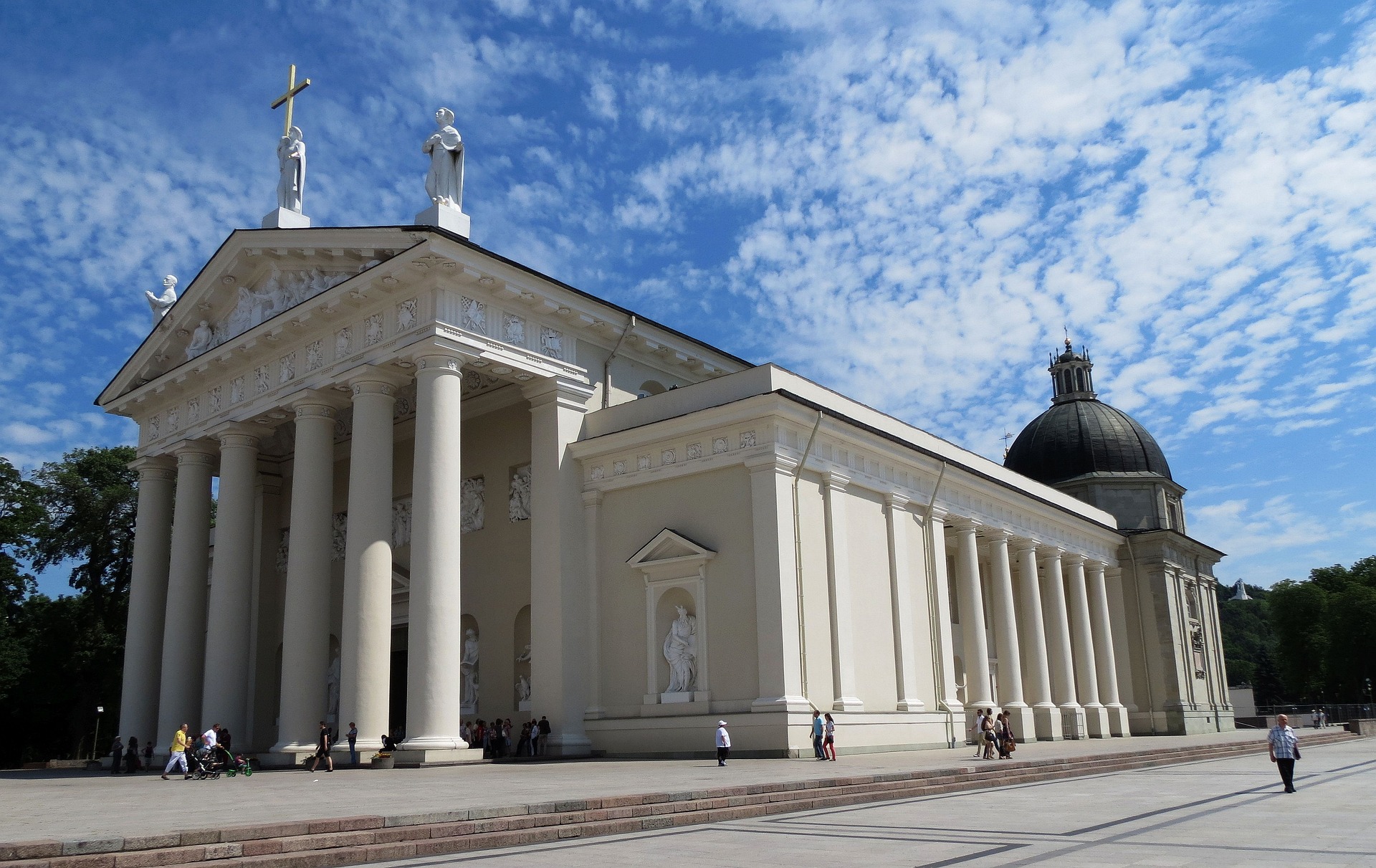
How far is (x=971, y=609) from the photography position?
101 ft

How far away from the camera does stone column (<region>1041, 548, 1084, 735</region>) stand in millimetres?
35938

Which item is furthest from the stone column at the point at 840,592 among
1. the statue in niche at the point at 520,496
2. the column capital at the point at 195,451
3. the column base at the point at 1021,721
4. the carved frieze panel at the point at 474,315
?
the column capital at the point at 195,451

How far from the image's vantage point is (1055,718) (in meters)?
34.2

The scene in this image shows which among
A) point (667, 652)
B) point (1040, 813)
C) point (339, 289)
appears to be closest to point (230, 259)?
point (339, 289)

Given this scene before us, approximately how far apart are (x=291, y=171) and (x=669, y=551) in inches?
589

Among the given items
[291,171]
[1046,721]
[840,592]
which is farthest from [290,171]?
[1046,721]

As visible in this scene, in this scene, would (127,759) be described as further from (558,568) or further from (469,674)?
(558,568)

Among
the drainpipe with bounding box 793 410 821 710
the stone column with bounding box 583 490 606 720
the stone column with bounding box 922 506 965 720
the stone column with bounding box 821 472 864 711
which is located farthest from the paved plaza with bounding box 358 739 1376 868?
the stone column with bounding box 922 506 965 720

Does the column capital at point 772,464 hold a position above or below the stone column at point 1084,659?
above

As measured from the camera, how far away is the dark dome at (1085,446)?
50.0 meters

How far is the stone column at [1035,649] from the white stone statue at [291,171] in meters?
23.9

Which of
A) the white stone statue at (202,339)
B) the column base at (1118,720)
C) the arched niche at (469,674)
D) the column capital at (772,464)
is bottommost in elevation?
the column base at (1118,720)

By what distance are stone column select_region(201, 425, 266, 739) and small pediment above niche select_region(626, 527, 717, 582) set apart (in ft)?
34.7

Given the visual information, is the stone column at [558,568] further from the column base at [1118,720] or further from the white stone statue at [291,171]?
the column base at [1118,720]
